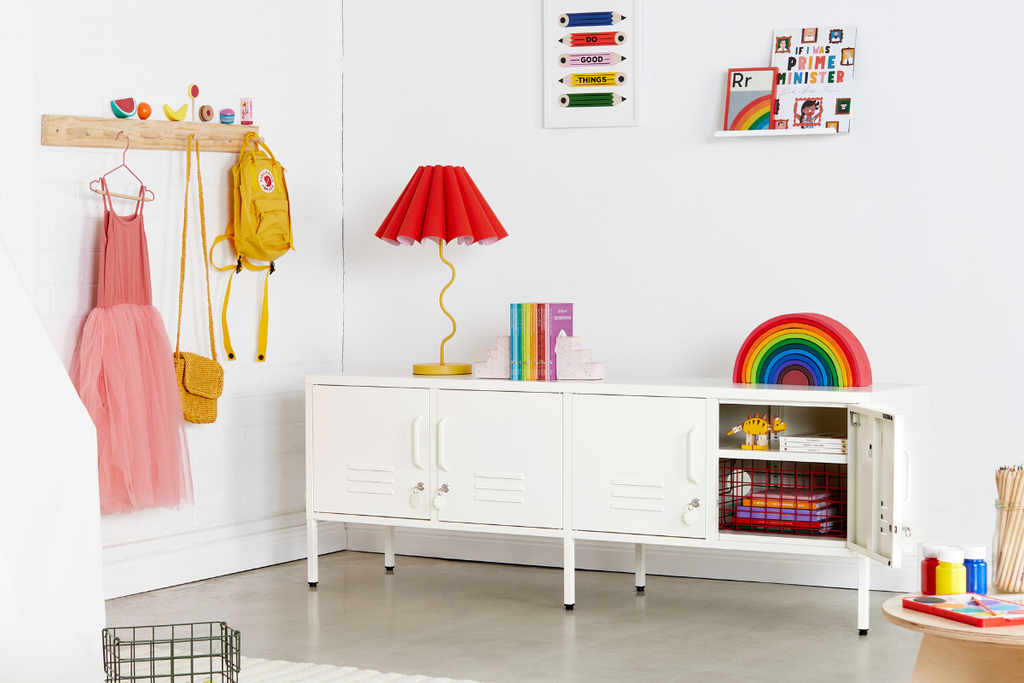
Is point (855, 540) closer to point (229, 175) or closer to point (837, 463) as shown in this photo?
point (837, 463)

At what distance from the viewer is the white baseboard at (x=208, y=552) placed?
3.94 metres

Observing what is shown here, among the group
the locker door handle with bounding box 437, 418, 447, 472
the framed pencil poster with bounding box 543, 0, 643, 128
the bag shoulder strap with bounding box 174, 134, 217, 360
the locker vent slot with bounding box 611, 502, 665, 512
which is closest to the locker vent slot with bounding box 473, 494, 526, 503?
the locker door handle with bounding box 437, 418, 447, 472

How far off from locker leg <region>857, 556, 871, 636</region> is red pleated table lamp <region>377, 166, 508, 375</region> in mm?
1496

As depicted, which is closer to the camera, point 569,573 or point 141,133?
point 569,573

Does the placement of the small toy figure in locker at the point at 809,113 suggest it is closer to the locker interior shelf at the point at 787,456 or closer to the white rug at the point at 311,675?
the locker interior shelf at the point at 787,456

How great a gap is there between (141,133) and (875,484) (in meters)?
2.65

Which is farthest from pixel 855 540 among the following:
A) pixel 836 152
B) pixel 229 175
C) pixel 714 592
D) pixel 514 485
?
pixel 229 175

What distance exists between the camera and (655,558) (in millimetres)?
4199

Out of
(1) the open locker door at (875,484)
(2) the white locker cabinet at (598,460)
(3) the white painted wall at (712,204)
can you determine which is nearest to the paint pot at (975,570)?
(1) the open locker door at (875,484)

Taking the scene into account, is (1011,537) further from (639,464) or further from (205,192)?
(205,192)

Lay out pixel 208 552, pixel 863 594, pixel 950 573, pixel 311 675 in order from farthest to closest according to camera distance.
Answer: pixel 208 552 → pixel 863 594 → pixel 311 675 → pixel 950 573

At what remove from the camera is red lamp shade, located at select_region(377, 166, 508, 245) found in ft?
13.1

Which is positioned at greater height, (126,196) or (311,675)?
(126,196)

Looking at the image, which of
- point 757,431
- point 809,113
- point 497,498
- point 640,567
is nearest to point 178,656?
point 497,498
